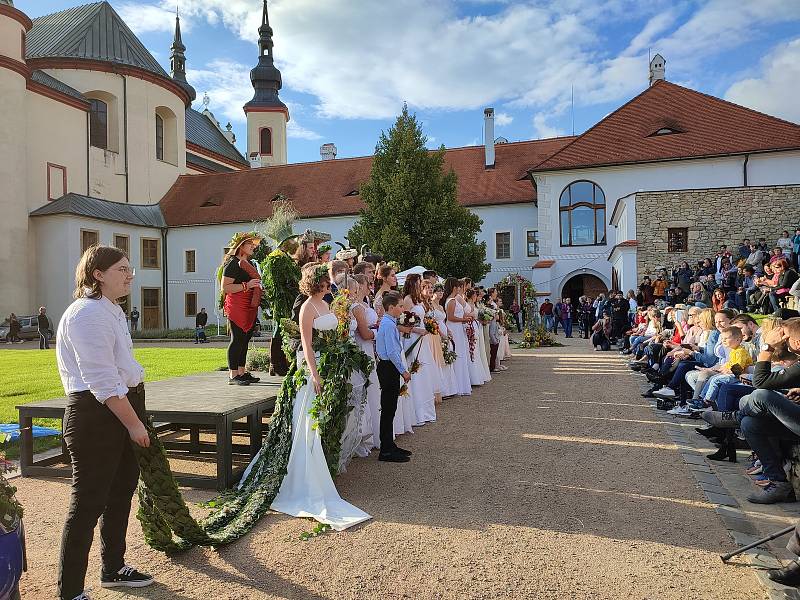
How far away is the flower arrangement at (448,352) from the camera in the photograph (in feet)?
33.3

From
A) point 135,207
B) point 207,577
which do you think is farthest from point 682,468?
point 135,207

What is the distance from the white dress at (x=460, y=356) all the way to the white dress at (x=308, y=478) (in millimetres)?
5594

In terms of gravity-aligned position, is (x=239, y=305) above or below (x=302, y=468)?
above

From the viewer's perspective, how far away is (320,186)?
41406 millimetres

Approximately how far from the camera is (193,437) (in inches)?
278

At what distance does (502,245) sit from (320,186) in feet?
42.2

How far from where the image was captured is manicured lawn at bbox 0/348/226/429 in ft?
32.3

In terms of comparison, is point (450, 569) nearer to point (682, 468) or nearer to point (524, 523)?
point (524, 523)

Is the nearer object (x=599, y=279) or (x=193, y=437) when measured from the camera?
(x=193, y=437)

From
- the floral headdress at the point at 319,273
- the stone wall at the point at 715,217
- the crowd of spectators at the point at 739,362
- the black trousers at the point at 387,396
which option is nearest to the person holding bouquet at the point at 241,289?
the black trousers at the point at 387,396

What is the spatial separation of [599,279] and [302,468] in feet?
101

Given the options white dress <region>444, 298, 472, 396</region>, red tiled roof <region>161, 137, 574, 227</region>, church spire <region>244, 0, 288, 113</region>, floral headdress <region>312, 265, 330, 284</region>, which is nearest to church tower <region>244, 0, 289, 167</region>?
church spire <region>244, 0, 288, 113</region>

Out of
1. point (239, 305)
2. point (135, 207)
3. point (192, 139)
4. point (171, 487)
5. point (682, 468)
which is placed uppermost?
point (192, 139)

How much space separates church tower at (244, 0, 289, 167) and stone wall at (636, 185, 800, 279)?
3812 centimetres
